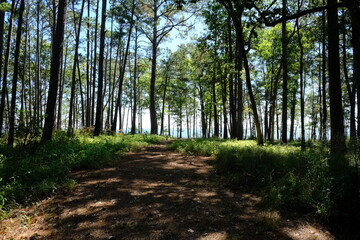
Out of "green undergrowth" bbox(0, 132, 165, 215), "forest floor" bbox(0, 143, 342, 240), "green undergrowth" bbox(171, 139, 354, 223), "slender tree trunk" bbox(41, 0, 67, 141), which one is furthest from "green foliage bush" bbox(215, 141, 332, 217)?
"slender tree trunk" bbox(41, 0, 67, 141)

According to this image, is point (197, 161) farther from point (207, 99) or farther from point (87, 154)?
point (207, 99)

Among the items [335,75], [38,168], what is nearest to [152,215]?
[38,168]

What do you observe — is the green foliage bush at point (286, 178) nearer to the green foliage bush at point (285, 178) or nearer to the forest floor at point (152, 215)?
the green foliage bush at point (285, 178)

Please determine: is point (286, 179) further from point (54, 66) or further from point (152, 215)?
point (54, 66)

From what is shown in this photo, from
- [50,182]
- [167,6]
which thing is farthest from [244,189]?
[167,6]

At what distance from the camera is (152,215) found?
3525mm

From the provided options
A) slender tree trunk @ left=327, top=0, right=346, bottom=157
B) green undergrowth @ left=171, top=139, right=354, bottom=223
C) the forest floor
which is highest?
slender tree trunk @ left=327, top=0, right=346, bottom=157

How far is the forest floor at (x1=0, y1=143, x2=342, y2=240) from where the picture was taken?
9.89ft

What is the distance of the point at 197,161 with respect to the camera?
7.82m

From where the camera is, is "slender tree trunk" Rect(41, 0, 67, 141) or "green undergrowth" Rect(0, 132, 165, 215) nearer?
"green undergrowth" Rect(0, 132, 165, 215)

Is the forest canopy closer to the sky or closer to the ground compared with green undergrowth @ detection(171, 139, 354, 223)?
closer to the sky

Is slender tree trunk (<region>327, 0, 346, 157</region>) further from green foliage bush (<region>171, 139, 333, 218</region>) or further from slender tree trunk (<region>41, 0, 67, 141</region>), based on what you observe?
slender tree trunk (<region>41, 0, 67, 141</region>)

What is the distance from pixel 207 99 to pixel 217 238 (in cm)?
2565

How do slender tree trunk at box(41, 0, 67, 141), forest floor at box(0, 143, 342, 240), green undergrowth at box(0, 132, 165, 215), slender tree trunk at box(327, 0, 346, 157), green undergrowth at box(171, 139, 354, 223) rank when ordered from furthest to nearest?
slender tree trunk at box(41, 0, 67, 141)
slender tree trunk at box(327, 0, 346, 157)
green undergrowth at box(0, 132, 165, 215)
green undergrowth at box(171, 139, 354, 223)
forest floor at box(0, 143, 342, 240)
